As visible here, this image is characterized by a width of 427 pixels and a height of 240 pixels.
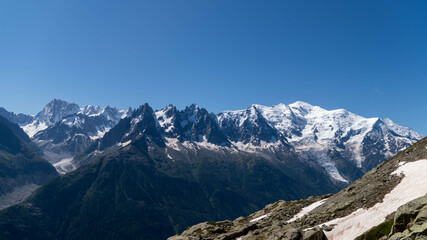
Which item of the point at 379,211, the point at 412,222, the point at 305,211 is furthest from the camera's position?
the point at 305,211

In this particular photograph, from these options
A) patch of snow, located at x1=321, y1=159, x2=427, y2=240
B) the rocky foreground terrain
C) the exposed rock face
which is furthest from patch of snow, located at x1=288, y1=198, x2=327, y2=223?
the exposed rock face

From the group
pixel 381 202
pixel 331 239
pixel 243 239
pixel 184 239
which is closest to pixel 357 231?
pixel 331 239

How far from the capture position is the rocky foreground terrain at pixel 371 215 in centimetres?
3334

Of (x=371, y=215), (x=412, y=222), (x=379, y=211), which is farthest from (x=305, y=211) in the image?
(x=412, y=222)

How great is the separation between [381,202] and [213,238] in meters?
29.6

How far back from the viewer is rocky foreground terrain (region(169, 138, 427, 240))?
33.3 meters

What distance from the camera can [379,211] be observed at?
44.5 metres

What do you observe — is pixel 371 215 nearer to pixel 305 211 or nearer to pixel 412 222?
pixel 412 222

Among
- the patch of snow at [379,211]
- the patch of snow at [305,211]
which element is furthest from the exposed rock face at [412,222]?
the patch of snow at [305,211]

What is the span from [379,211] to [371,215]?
4.34ft

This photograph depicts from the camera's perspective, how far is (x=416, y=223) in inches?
1155

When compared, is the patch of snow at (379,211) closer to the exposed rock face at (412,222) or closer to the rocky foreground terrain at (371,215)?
the rocky foreground terrain at (371,215)

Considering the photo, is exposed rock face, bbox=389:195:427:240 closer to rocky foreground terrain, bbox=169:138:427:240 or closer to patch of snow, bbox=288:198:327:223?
rocky foreground terrain, bbox=169:138:427:240

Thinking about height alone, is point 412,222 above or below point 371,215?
below
